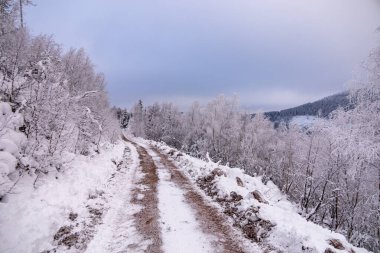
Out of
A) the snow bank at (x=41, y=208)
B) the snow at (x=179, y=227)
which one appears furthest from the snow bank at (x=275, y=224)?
the snow bank at (x=41, y=208)

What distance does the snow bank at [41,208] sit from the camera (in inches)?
295

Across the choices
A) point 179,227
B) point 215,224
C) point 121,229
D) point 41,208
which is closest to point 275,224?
point 215,224

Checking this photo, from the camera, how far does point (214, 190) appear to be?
46.2ft

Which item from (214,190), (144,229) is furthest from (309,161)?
(144,229)

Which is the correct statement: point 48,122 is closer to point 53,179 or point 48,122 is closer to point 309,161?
point 53,179

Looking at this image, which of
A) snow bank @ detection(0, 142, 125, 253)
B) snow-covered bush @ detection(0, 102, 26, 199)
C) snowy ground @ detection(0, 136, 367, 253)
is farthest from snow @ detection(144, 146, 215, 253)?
snow-covered bush @ detection(0, 102, 26, 199)

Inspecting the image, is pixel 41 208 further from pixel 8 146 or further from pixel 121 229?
pixel 8 146

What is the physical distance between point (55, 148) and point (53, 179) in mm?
1406

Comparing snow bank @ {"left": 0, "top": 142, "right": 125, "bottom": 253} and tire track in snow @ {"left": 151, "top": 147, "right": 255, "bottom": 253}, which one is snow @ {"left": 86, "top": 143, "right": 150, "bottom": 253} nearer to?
snow bank @ {"left": 0, "top": 142, "right": 125, "bottom": 253}

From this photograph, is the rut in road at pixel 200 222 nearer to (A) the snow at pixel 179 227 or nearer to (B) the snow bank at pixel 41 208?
(A) the snow at pixel 179 227

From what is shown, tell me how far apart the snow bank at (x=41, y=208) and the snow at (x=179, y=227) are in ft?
8.93

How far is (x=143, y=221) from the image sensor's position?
993cm

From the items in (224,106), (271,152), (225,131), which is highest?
(224,106)

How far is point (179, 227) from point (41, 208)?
4.08m
